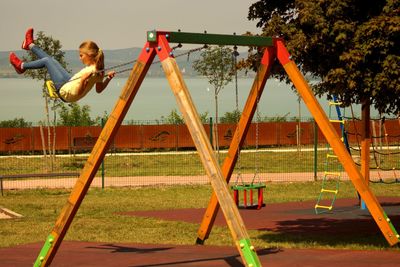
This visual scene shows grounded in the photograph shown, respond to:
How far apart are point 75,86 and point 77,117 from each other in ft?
120

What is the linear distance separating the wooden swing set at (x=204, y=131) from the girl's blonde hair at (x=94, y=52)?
423 mm

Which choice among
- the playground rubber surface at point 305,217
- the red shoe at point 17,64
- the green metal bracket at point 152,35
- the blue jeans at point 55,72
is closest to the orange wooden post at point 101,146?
the green metal bracket at point 152,35

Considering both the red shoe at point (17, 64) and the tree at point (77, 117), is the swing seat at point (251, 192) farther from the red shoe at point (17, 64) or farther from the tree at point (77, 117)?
the tree at point (77, 117)

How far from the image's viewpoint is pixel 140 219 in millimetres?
17797

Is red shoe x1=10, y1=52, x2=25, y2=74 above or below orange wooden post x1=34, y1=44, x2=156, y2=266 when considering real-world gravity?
above

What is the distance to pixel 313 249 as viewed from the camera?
42.5ft

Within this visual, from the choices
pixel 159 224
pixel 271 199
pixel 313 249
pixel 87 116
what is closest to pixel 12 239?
pixel 159 224

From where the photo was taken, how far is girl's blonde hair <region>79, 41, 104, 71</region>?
11000mm

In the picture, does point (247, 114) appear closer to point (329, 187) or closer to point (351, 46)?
point (351, 46)

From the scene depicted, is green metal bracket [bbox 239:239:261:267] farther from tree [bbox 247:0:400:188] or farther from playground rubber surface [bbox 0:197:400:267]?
tree [bbox 247:0:400:188]

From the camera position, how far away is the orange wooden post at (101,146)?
10.8m

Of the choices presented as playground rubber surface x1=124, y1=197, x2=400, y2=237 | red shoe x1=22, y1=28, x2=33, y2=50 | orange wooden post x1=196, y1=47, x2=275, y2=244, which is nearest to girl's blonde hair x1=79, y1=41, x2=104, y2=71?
red shoe x1=22, y1=28, x2=33, y2=50

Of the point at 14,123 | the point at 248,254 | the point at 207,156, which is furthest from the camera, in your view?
the point at 14,123

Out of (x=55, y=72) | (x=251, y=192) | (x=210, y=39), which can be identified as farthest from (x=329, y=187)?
(x=55, y=72)
